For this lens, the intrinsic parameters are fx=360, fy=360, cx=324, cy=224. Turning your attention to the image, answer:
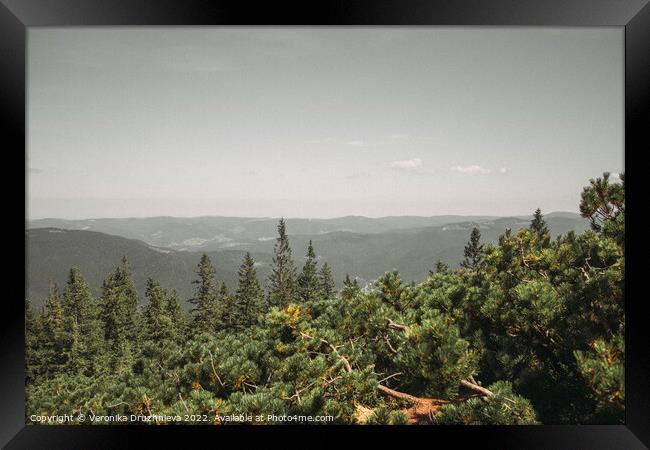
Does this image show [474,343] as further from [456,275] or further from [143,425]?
[143,425]

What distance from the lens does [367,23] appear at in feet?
5.17

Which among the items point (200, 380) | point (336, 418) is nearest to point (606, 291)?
point (336, 418)

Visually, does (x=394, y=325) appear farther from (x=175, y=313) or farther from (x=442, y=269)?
(x=175, y=313)

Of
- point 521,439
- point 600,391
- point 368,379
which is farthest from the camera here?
point 368,379

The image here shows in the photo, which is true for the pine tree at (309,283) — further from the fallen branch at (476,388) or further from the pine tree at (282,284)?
the fallen branch at (476,388)

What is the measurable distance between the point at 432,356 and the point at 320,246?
4482 millimetres

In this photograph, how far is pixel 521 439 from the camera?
169 cm

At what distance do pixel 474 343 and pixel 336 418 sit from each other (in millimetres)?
831

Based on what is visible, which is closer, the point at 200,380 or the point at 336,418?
the point at 336,418

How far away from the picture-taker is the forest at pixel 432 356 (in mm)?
1693

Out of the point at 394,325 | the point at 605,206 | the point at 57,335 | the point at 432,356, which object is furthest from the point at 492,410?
the point at 57,335

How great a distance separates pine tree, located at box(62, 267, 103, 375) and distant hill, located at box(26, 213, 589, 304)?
0.33m

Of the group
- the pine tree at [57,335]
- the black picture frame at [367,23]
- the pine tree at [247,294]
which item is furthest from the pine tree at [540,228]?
the pine tree at [57,335]

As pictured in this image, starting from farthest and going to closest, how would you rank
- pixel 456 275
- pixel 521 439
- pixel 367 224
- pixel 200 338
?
1. pixel 367 224
2. pixel 456 275
3. pixel 200 338
4. pixel 521 439
